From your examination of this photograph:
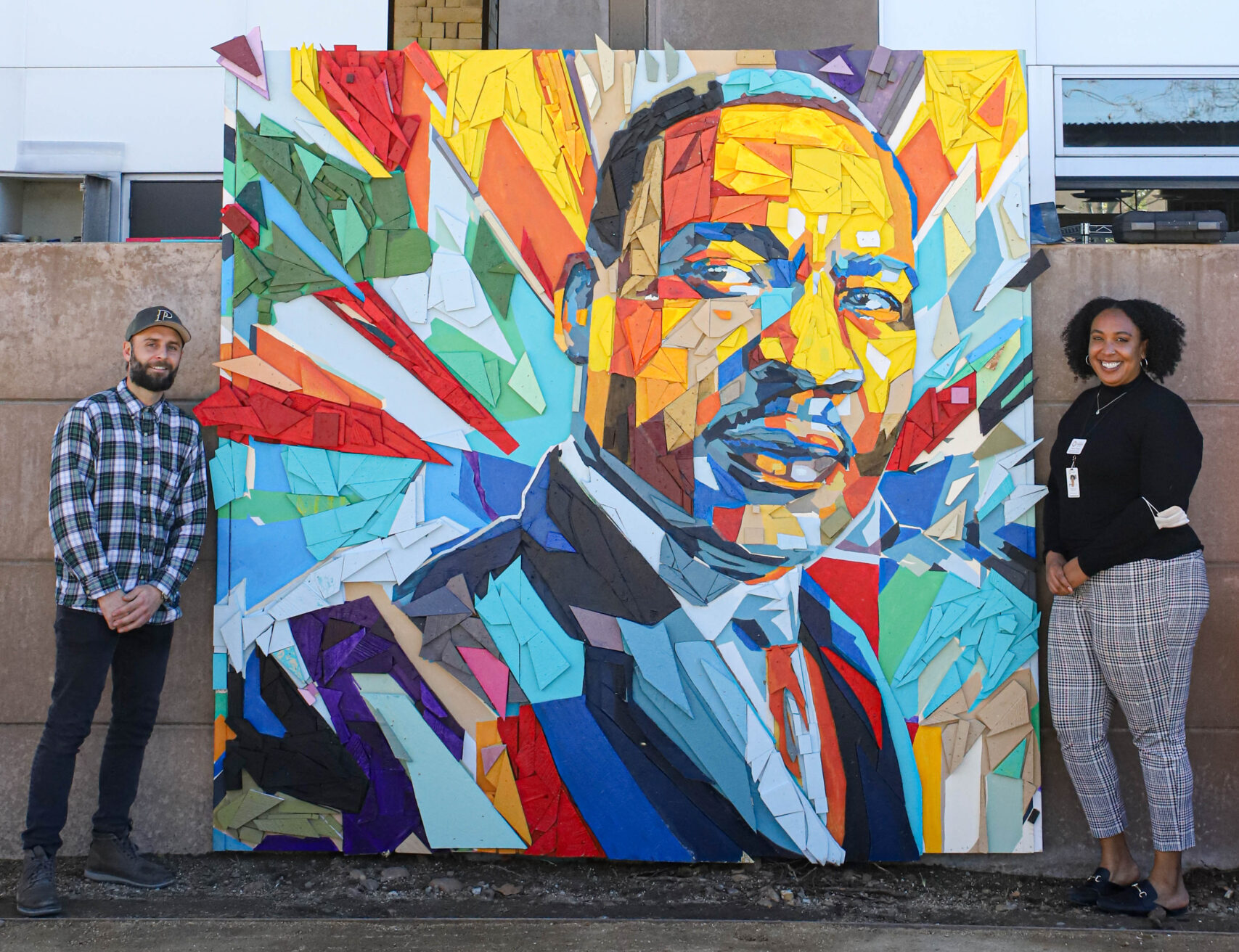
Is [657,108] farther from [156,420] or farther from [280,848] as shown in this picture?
[280,848]

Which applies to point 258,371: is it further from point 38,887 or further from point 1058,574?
point 1058,574

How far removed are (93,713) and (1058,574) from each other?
3.36m

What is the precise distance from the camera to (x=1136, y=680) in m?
3.18

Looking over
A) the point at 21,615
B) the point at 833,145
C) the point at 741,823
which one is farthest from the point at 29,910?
the point at 833,145

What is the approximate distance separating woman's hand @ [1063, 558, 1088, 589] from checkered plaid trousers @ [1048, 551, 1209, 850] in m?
0.06

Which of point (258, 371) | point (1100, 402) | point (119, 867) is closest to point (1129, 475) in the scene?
point (1100, 402)

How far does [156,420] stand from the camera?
132 inches

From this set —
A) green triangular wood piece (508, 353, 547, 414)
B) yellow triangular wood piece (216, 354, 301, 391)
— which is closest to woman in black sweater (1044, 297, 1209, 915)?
green triangular wood piece (508, 353, 547, 414)

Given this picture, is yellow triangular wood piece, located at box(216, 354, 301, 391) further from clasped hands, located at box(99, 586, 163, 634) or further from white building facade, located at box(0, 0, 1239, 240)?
white building facade, located at box(0, 0, 1239, 240)

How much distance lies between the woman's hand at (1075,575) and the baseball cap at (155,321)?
3.23m

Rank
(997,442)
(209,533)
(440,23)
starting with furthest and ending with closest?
(440,23) < (209,533) < (997,442)

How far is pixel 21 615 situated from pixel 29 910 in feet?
3.60

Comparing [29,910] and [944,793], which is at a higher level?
[944,793]

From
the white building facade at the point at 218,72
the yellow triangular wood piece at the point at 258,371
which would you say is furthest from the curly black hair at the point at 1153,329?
the yellow triangular wood piece at the point at 258,371
